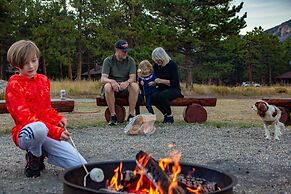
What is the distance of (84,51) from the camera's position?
32.9 m

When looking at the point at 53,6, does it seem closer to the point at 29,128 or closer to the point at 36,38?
the point at 36,38

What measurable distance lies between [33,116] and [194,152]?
206 centimetres

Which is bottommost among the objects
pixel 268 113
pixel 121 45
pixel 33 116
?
pixel 268 113

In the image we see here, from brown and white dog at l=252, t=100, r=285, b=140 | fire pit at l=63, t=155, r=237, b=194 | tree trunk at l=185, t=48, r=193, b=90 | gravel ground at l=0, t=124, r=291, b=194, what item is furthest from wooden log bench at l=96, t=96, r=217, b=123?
tree trunk at l=185, t=48, r=193, b=90

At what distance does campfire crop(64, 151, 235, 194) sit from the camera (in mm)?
2357

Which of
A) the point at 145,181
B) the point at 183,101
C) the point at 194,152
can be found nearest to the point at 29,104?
the point at 145,181

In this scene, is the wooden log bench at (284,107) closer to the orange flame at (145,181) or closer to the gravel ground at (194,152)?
the gravel ground at (194,152)

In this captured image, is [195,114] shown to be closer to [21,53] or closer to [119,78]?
[119,78]

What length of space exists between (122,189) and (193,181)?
16.4 inches

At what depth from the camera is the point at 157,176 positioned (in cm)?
226

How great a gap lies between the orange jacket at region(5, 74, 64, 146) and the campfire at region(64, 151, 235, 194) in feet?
2.43

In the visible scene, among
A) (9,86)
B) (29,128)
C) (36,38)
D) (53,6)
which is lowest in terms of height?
(29,128)

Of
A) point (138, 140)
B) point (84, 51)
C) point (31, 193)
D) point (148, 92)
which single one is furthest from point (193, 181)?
point (84, 51)

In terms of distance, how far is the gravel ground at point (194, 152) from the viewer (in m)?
3.54
